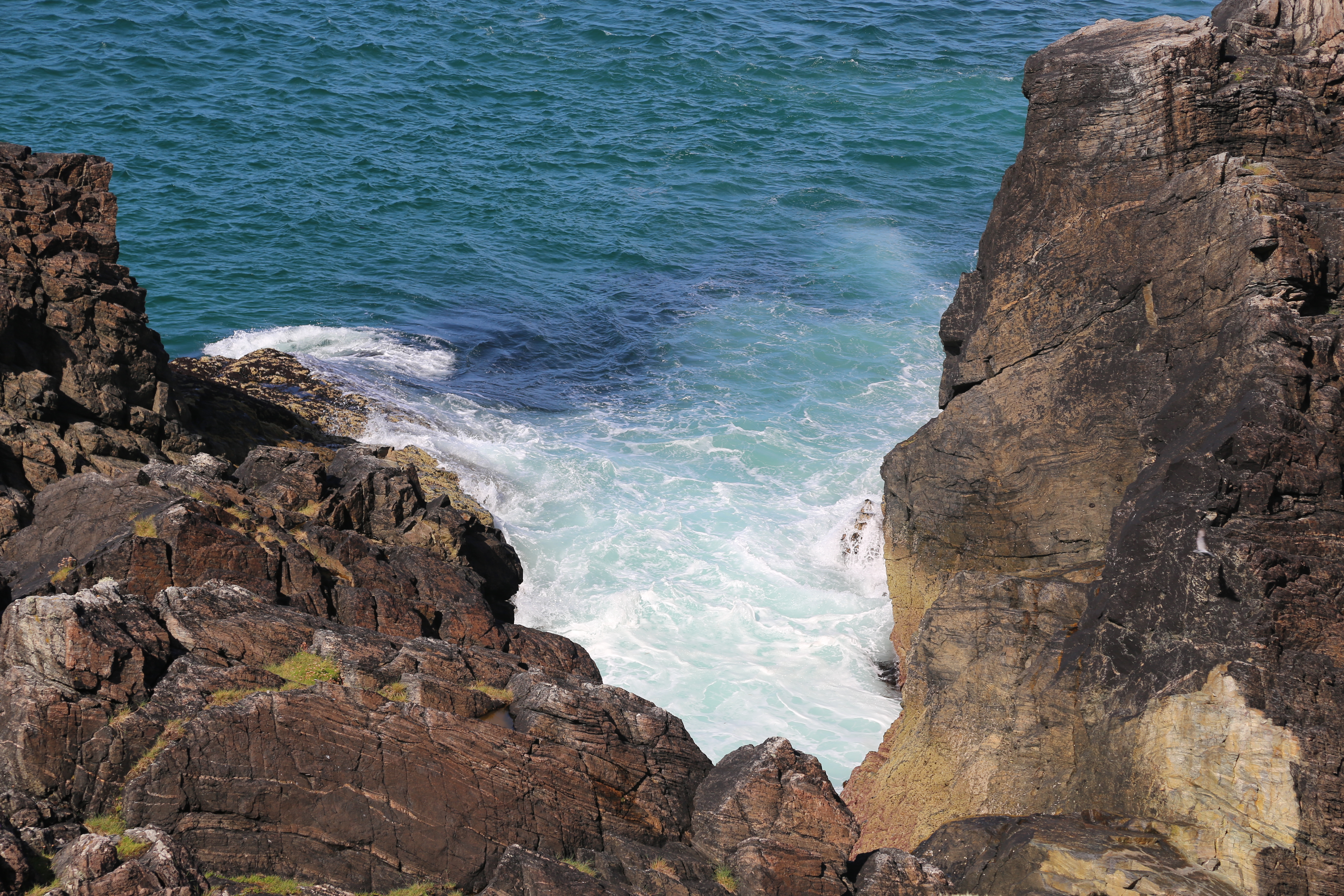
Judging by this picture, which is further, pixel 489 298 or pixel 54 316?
pixel 489 298

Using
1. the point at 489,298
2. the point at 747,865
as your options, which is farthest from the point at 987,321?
the point at 489,298

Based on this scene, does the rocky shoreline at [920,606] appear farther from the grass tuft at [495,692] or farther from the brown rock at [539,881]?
the grass tuft at [495,692]

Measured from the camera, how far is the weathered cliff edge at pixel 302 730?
17016 millimetres

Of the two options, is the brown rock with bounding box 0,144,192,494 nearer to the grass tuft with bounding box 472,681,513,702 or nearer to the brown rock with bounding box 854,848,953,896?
the grass tuft with bounding box 472,681,513,702

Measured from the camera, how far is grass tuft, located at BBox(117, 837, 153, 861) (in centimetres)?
1564

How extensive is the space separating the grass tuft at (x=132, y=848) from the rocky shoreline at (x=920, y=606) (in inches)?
1.5

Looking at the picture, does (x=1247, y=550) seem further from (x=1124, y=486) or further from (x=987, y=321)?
(x=987, y=321)

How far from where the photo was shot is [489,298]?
53.4 meters

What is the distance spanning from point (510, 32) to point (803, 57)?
20.8 metres

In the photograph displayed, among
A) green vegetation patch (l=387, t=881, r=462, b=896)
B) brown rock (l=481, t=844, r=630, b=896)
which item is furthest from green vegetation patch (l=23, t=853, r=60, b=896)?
brown rock (l=481, t=844, r=630, b=896)

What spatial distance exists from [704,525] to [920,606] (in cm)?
1050

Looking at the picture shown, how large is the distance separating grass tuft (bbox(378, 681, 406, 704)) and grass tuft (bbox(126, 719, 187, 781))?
308 centimetres

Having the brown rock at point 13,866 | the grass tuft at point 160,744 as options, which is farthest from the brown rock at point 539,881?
the brown rock at point 13,866

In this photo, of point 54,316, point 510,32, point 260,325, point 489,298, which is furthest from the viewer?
point 510,32
